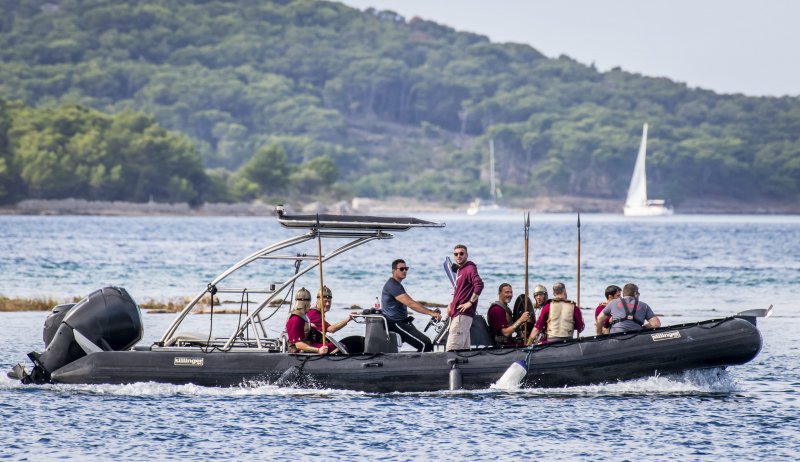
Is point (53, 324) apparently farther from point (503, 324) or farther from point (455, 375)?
point (503, 324)

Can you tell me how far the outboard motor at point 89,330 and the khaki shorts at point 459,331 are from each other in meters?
5.09

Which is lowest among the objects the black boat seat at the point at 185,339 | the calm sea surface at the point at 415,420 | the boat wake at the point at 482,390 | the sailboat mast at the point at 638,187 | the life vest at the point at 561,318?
the calm sea surface at the point at 415,420

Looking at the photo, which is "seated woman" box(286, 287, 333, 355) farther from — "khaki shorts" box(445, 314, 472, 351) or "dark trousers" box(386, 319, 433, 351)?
"khaki shorts" box(445, 314, 472, 351)

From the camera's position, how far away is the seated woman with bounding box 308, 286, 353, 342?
70.7ft

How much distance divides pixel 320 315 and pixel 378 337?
4.05 ft

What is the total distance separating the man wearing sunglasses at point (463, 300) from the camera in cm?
2127

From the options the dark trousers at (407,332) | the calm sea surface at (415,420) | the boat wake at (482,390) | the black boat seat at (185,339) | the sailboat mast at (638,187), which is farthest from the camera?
the sailboat mast at (638,187)

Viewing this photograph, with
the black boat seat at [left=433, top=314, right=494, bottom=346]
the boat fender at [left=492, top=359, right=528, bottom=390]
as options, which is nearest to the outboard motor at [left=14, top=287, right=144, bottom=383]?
the black boat seat at [left=433, top=314, right=494, bottom=346]

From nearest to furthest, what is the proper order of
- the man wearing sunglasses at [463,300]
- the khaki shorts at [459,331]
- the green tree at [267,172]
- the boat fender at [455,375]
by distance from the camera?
the man wearing sunglasses at [463,300] < the boat fender at [455,375] < the khaki shorts at [459,331] < the green tree at [267,172]

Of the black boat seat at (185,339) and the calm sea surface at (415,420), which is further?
the black boat seat at (185,339)

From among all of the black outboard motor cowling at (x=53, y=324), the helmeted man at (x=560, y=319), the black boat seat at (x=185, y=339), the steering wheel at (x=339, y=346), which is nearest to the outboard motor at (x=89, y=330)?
the black outboard motor cowling at (x=53, y=324)

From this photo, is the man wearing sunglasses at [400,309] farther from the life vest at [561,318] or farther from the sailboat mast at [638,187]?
the sailboat mast at [638,187]

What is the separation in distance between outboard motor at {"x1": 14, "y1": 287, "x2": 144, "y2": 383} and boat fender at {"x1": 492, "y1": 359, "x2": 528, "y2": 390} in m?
5.92

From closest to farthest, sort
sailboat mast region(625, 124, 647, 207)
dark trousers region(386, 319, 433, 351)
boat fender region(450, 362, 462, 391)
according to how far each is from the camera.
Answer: boat fender region(450, 362, 462, 391) < dark trousers region(386, 319, 433, 351) < sailboat mast region(625, 124, 647, 207)
